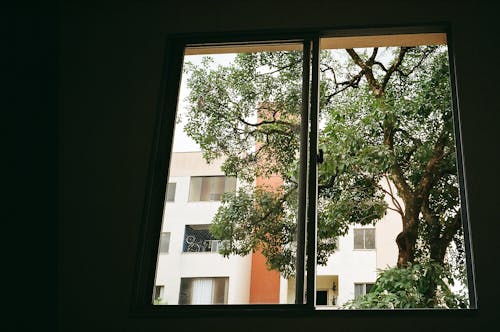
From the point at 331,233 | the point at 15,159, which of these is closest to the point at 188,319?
the point at 15,159

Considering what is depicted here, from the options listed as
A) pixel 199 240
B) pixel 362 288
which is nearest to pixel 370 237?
pixel 362 288

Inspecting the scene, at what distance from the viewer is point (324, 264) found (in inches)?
134

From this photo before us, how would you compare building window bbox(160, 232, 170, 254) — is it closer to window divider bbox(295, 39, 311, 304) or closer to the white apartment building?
the white apartment building

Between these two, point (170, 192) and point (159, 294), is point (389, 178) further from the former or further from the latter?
point (159, 294)

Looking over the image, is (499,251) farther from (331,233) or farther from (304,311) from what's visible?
(331,233)

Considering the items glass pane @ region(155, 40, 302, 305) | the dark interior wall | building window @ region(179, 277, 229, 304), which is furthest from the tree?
the dark interior wall

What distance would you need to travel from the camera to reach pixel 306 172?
2336mm

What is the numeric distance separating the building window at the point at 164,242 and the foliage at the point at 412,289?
1470 mm

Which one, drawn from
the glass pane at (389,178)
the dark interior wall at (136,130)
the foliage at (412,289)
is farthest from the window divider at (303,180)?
the foliage at (412,289)

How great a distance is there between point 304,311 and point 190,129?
Result: 115cm

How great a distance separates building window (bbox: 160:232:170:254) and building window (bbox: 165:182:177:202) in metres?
0.18

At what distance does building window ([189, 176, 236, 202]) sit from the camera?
243cm

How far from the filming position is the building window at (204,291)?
222 cm

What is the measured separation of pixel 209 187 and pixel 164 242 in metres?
0.36
